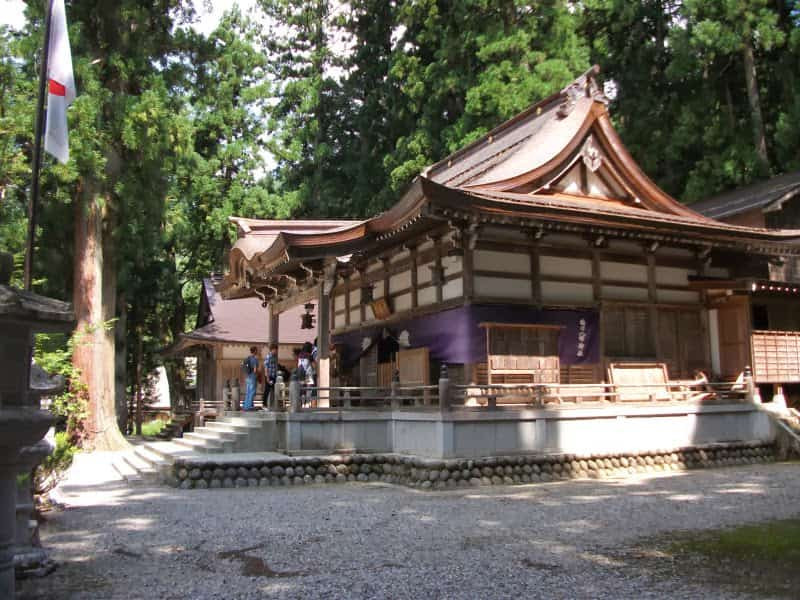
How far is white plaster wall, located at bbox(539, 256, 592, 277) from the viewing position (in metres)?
15.0

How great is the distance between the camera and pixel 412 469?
41.2 ft

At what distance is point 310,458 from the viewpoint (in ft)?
43.0

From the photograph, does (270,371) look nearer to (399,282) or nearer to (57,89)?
(399,282)

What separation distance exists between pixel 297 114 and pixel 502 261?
2500 centimetres

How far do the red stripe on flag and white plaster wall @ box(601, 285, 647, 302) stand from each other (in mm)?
10878

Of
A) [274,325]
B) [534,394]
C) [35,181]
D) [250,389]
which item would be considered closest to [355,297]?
[274,325]

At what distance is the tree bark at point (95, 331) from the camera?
1920 centimetres

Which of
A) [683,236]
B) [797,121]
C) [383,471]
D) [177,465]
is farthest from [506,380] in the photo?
[797,121]

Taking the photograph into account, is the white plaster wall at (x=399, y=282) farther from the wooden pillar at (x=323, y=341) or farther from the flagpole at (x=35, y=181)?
the flagpole at (x=35, y=181)

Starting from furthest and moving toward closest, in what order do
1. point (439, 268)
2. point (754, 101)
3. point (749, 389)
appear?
point (754, 101), point (749, 389), point (439, 268)

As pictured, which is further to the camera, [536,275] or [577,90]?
[577,90]

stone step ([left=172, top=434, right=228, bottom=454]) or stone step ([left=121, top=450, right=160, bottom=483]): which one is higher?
stone step ([left=172, top=434, right=228, bottom=454])

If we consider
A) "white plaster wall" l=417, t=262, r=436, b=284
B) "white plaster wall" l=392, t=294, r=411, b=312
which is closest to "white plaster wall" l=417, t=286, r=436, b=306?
"white plaster wall" l=417, t=262, r=436, b=284

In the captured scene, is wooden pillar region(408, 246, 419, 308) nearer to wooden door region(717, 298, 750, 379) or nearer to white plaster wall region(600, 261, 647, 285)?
white plaster wall region(600, 261, 647, 285)
